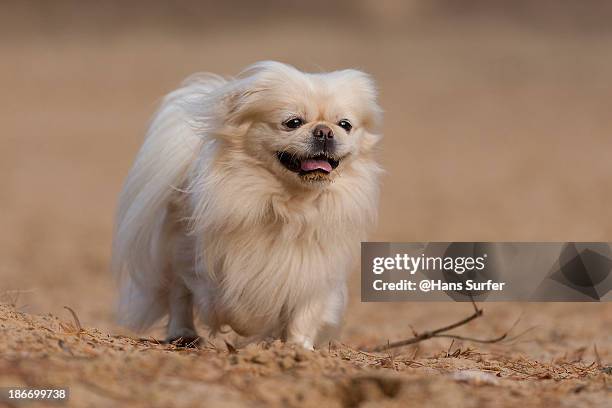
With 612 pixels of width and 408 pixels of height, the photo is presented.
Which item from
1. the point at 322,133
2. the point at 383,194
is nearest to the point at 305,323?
the point at 322,133

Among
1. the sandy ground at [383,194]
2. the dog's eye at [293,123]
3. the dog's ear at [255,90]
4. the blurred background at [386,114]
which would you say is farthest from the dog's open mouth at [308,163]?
the sandy ground at [383,194]

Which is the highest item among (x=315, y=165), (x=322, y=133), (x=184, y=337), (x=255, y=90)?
(x=255, y=90)

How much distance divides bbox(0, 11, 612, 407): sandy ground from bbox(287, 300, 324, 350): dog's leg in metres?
0.23

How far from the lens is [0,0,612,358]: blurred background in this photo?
11359mm

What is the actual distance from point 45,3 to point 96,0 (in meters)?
1.84

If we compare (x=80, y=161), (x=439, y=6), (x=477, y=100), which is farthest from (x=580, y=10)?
(x=80, y=161)

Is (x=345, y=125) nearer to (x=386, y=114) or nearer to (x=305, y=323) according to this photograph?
(x=305, y=323)

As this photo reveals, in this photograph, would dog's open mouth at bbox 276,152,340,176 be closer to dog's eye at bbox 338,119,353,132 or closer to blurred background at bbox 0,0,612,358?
dog's eye at bbox 338,119,353,132

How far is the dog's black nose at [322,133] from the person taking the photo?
470cm

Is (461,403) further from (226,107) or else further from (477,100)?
(477,100)

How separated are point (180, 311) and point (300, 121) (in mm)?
1326

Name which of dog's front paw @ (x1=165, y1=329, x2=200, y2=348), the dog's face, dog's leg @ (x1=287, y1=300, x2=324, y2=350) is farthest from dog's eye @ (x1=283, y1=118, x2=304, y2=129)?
dog's front paw @ (x1=165, y1=329, x2=200, y2=348)

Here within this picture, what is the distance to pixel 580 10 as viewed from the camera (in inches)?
1359

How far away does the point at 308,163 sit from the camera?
477cm
